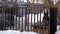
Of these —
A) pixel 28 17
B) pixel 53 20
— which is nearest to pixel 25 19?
pixel 28 17

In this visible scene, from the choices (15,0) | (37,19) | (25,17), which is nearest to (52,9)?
(37,19)

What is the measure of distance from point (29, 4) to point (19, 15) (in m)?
0.17

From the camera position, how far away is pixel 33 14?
173cm

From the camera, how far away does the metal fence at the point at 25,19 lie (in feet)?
5.54

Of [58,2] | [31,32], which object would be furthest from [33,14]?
[58,2]

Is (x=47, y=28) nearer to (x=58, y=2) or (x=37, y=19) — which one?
(x=37, y=19)

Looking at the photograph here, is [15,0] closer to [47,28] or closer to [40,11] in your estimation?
[40,11]

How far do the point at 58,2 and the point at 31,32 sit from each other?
1.52 feet

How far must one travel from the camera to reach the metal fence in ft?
5.54

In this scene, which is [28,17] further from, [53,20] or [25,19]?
[53,20]

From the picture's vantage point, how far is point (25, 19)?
5.69 feet

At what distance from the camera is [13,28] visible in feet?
5.57

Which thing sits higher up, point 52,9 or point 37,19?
point 52,9

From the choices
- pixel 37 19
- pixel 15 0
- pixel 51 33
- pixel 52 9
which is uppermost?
pixel 15 0
